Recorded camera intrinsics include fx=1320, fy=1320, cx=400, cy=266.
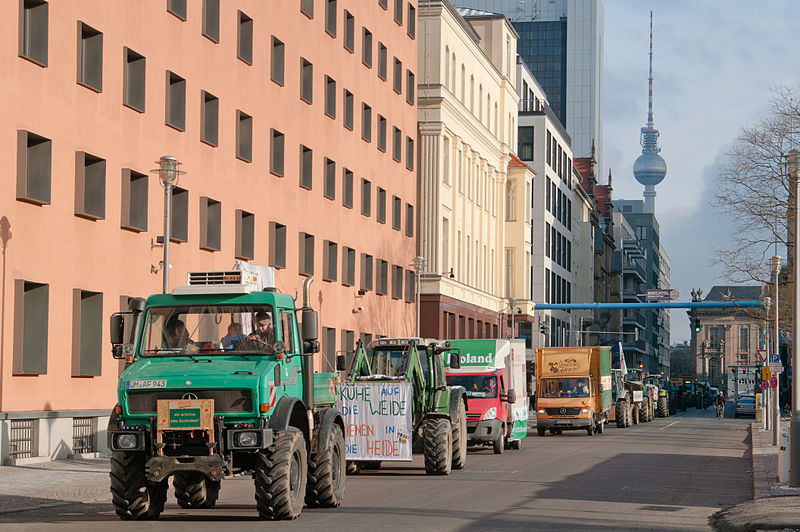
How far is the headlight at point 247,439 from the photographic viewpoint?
49.6 feet

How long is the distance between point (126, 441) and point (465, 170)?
5844 centimetres

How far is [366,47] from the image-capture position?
57.0 m

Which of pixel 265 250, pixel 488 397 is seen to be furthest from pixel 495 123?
pixel 488 397

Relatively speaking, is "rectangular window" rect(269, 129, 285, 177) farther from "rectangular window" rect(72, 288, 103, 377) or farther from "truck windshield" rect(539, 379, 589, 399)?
"rectangular window" rect(72, 288, 103, 377)

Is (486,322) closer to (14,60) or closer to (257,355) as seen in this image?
(14,60)

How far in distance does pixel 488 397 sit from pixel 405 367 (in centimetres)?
833

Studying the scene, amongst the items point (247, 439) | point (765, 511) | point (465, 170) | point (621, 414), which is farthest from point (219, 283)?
point (465, 170)

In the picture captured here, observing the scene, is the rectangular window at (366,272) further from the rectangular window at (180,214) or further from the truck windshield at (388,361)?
the truck windshield at (388,361)

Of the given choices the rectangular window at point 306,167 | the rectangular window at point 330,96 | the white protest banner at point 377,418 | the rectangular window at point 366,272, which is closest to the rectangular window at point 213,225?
the rectangular window at point 306,167

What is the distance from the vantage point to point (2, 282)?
28328 millimetres

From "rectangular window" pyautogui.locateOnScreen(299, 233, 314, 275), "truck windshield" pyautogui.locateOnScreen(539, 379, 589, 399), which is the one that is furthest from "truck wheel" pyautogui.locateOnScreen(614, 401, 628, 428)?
"rectangular window" pyautogui.locateOnScreen(299, 233, 314, 275)

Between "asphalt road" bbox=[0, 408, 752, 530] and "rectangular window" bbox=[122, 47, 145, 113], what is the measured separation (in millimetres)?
12240

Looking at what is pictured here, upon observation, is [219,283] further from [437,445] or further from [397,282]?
[397,282]

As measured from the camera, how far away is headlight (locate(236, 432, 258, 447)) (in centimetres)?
1512
